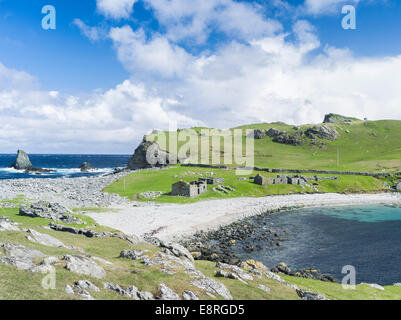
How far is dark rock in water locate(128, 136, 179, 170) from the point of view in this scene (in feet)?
592

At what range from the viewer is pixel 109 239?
3180cm

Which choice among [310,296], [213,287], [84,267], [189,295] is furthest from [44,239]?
[310,296]

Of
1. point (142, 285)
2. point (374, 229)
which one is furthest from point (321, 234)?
point (142, 285)

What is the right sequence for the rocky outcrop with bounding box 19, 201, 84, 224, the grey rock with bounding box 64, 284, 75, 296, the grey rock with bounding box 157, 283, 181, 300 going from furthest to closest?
the rocky outcrop with bounding box 19, 201, 84, 224
the grey rock with bounding box 157, 283, 181, 300
the grey rock with bounding box 64, 284, 75, 296

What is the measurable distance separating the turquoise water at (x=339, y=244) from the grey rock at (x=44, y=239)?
27.6 m

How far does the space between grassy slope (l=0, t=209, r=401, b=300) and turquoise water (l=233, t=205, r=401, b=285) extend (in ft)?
33.5

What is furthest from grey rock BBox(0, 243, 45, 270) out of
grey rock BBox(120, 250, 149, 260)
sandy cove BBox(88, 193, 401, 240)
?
sandy cove BBox(88, 193, 401, 240)

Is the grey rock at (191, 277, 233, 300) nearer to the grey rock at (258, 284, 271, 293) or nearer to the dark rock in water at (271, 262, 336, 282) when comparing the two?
the grey rock at (258, 284, 271, 293)

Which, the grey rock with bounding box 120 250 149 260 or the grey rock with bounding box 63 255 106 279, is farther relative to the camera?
the grey rock with bounding box 120 250 149 260

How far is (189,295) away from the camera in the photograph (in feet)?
62.3

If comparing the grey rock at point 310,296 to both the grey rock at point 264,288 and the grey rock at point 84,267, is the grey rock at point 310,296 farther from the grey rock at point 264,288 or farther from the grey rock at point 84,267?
the grey rock at point 84,267

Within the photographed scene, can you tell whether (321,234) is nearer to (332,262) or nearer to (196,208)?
(332,262)

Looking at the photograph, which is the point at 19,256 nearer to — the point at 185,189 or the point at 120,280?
the point at 120,280

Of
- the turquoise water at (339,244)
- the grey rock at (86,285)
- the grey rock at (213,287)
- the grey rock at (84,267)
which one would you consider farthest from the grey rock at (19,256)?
the turquoise water at (339,244)
